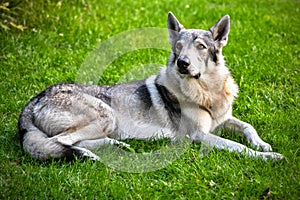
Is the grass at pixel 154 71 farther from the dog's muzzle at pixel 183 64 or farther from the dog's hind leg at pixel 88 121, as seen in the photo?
the dog's muzzle at pixel 183 64

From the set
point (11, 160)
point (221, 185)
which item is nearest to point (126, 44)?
point (11, 160)

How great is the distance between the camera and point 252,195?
4281 mm

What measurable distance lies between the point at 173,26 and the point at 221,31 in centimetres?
63

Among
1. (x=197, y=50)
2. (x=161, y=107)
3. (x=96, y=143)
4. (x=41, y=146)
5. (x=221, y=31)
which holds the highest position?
(x=221, y=31)

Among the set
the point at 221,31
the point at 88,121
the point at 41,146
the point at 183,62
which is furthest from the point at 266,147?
the point at 41,146

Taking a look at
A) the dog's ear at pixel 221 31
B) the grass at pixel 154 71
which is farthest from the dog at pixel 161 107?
the grass at pixel 154 71

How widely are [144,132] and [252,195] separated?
1.80 m

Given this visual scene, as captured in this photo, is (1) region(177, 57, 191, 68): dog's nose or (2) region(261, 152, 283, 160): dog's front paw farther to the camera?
(1) region(177, 57, 191, 68): dog's nose

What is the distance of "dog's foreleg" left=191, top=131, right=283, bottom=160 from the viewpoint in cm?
487

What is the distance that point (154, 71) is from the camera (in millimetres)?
7344

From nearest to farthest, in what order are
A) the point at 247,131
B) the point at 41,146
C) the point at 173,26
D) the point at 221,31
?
the point at 41,146, the point at 247,131, the point at 221,31, the point at 173,26

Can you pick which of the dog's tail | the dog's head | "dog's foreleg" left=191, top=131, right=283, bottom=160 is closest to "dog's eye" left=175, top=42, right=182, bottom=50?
the dog's head

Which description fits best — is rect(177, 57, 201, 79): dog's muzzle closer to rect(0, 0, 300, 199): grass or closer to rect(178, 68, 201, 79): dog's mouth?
rect(178, 68, 201, 79): dog's mouth

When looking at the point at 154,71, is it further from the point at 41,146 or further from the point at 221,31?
the point at 41,146
